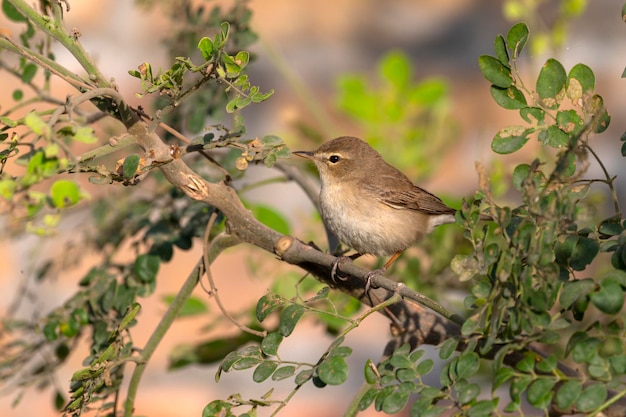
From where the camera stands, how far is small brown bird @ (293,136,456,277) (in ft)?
6.42

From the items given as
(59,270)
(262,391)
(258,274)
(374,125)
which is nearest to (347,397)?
Answer: (262,391)

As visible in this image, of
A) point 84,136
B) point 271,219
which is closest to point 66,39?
point 84,136

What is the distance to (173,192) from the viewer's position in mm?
1537

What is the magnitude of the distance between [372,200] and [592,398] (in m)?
1.37

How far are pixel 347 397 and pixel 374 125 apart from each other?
0.81 m

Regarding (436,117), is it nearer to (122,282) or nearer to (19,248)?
(122,282)

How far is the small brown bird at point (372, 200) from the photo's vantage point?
1.96 metres

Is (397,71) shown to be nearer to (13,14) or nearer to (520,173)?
(13,14)

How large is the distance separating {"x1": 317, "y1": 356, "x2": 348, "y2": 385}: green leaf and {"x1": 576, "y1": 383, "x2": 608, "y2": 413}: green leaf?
24 cm

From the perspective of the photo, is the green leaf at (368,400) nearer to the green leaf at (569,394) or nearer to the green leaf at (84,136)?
the green leaf at (569,394)

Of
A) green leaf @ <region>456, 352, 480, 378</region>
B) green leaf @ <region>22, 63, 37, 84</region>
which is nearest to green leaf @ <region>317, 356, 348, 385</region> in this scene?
green leaf @ <region>456, 352, 480, 378</region>

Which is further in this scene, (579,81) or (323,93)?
(323,93)

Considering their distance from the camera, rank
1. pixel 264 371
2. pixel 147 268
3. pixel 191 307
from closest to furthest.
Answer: pixel 264 371
pixel 147 268
pixel 191 307

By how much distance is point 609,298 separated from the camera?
30.7 inches
